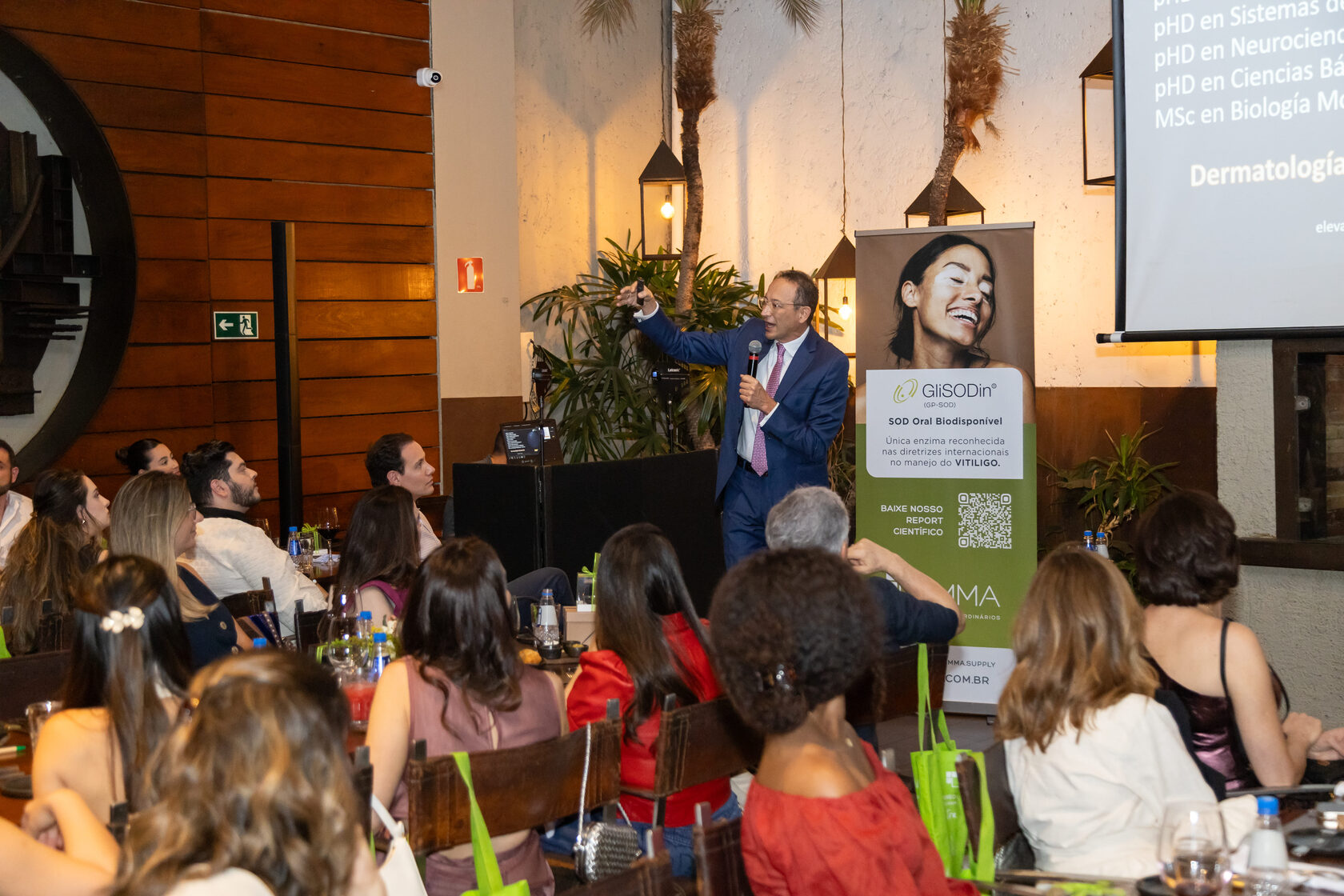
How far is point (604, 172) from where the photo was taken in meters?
8.96

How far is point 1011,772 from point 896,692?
22.7 inches

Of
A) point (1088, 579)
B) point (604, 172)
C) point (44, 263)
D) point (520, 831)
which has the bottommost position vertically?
point (520, 831)

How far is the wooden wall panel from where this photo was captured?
6.38 m

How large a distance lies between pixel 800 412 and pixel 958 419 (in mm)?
665

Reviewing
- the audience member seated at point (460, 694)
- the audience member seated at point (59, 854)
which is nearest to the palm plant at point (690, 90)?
the audience member seated at point (460, 694)

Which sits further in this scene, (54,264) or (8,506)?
(54,264)

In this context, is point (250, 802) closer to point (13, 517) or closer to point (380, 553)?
point (380, 553)

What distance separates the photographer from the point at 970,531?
521 centimetres

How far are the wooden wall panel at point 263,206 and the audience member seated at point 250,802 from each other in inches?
210

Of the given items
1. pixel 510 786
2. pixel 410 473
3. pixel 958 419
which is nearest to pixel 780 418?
pixel 958 419

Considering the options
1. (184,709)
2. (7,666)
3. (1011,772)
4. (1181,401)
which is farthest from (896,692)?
(1181,401)

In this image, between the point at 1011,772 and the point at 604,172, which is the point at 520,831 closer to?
the point at 1011,772

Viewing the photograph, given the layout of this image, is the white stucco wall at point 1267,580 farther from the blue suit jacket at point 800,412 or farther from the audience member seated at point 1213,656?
the blue suit jacket at point 800,412

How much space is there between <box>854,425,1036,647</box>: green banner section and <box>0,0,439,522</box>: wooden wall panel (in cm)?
341
